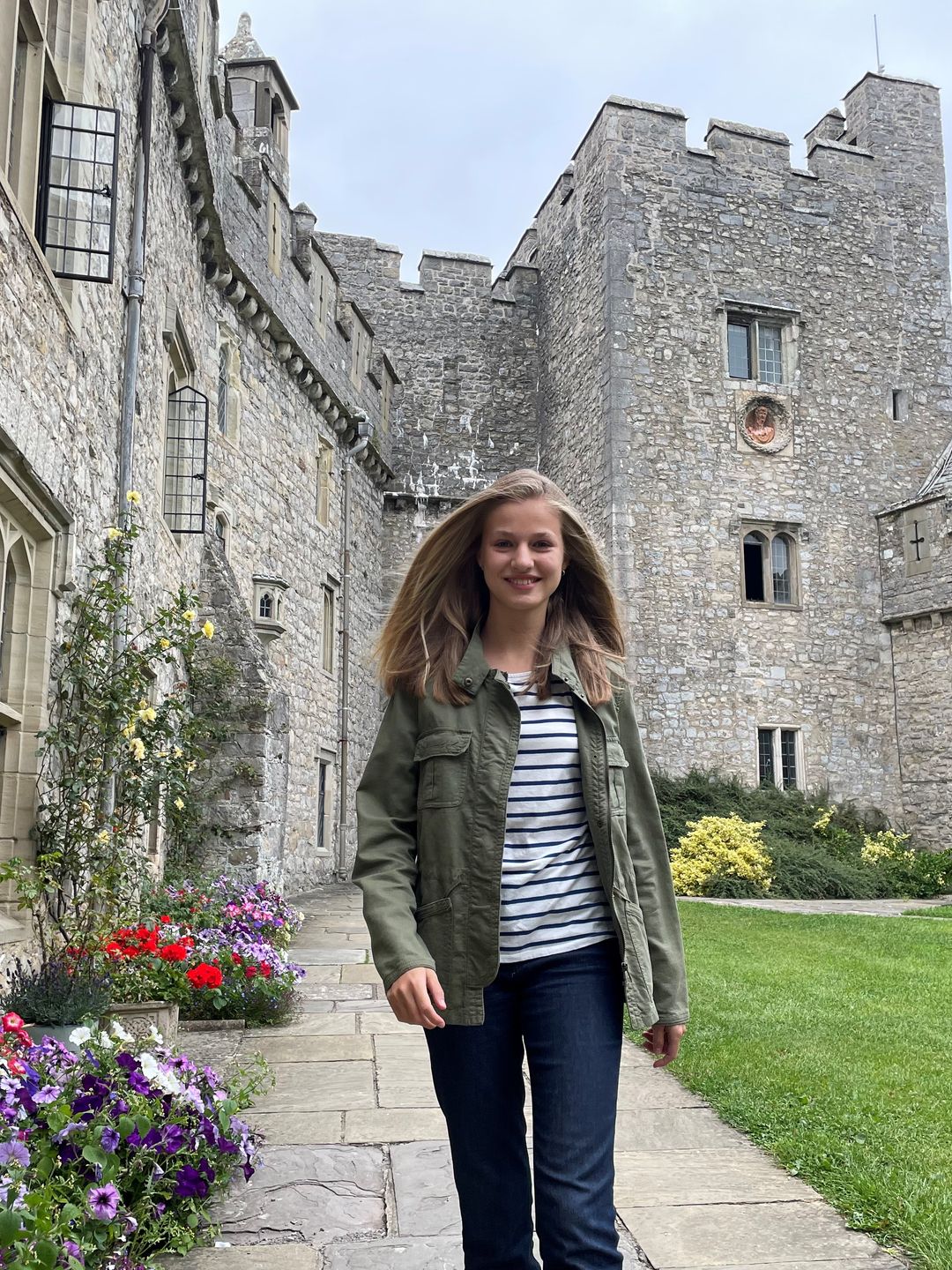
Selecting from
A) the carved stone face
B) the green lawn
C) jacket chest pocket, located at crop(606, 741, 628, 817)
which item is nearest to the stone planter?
the green lawn

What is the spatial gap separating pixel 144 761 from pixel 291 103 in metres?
12.4

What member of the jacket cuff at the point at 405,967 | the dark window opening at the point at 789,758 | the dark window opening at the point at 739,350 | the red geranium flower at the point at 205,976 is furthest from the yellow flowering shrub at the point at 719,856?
the jacket cuff at the point at 405,967

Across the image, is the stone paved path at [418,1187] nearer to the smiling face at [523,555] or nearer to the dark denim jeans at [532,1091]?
the dark denim jeans at [532,1091]

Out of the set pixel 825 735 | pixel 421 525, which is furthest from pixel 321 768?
pixel 825 735

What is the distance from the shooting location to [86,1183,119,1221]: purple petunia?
7.97ft

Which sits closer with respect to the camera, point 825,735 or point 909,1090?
point 909,1090

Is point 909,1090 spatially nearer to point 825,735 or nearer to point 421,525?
point 825,735

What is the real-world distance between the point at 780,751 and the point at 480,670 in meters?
16.1

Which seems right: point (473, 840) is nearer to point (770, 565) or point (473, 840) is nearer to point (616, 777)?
point (616, 777)

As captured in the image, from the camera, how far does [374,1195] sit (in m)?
3.33

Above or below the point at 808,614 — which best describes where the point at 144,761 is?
below

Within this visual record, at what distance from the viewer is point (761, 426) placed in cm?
1819

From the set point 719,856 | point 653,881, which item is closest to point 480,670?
point 653,881

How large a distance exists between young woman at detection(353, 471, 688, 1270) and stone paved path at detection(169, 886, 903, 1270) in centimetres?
112
